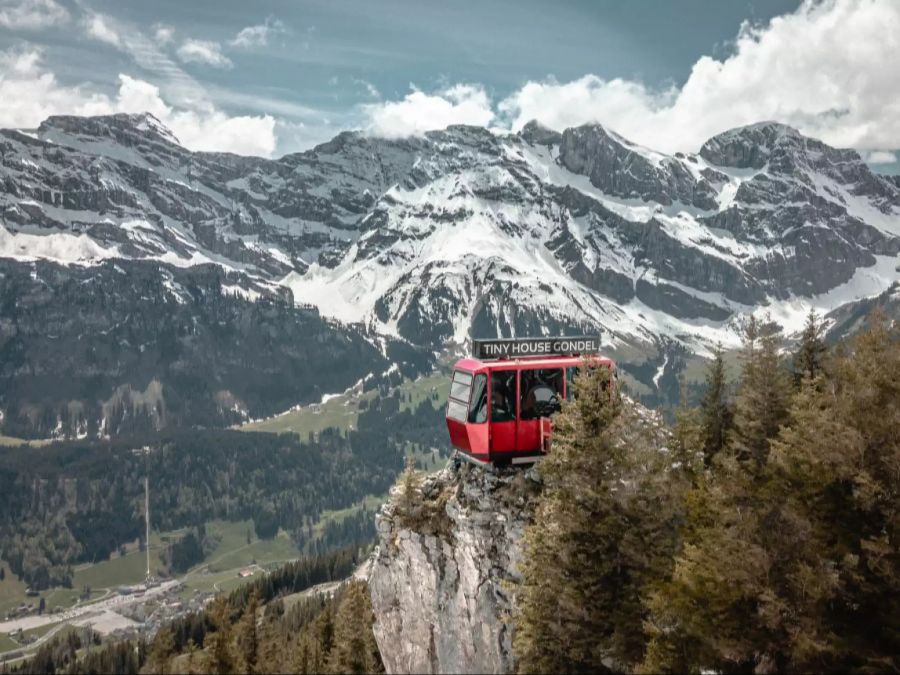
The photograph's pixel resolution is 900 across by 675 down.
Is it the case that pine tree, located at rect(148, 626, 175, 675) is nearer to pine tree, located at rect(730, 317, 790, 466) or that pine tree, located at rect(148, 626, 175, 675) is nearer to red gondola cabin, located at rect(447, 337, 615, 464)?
red gondola cabin, located at rect(447, 337, 615, 464)

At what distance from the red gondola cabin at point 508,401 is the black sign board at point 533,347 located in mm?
58

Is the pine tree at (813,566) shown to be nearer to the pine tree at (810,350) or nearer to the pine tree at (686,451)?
the pine tree at (686,451)

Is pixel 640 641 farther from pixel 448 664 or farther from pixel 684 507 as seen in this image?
pixel 448 664

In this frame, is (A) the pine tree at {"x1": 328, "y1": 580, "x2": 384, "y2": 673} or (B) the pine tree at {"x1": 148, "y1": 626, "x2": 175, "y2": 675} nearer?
(B) the pine tree at {"x1": 148, "y1": 626, "x2": 175, "y2": 675}

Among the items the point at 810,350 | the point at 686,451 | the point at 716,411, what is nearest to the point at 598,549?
the point at 686,451

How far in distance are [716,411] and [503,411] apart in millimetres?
29931

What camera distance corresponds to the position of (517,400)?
33375 mm

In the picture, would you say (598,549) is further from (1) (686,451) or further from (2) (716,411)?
(2) (716,411)

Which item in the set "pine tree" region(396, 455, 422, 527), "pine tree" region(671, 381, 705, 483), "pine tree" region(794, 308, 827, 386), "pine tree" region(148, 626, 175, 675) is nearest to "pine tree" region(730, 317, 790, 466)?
"pine tree" region(671, 381, 705, 483)

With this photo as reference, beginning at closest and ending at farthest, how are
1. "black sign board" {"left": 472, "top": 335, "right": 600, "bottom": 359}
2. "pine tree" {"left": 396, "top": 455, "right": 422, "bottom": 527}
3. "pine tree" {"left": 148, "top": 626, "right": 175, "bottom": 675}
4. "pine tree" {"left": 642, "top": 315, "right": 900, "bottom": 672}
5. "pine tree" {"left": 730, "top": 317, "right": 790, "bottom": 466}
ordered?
"pine tree" {"left": 642, "top": 315, "right": 900, "bottom": 672}
"black sign board" {"left": 472, "top": 335, "right": 600, "bottom": 359}
"pine tree" {"left": 396, "top": 455, "right": 422, "bottom": 527}
"pine tree" {"left": 730, "top": 317, "right": 790, "bottom": 466}
"pine tree" {"left": 148, "top": 626, "right": 175, "bottom": 675}

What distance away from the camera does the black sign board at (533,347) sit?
3462cm

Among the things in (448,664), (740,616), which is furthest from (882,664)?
(448,664)

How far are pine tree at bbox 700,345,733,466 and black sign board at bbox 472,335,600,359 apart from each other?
1979cm

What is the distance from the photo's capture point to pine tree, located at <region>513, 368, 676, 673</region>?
23.7m
